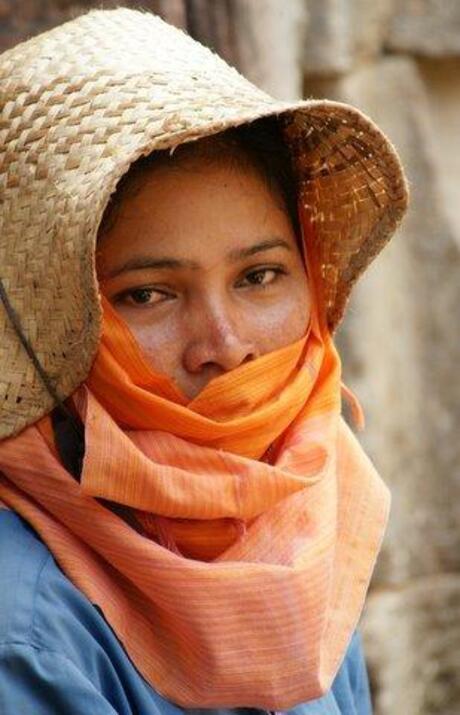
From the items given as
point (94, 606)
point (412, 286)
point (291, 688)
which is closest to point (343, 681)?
point (291, 688)

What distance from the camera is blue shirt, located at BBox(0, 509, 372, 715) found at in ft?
7.29

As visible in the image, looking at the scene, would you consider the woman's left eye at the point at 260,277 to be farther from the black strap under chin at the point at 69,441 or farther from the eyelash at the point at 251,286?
the black strap under chin at the point at 69,441

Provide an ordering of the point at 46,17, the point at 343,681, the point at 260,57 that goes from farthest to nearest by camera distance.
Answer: the point at 260,57, the point at 46,17, the point at 343,681

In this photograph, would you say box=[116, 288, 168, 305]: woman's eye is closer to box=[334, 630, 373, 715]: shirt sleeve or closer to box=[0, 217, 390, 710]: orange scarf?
box=[0, 217, 390, 710]: orange scarf

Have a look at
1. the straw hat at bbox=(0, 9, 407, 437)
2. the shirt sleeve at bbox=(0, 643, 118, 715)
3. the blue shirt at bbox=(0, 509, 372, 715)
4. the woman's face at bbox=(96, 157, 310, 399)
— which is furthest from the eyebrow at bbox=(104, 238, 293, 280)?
the shirt sleeve at bbox=(0, 643, 118, 715)

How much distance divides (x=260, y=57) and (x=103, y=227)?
1.62 metres

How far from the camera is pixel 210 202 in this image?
8.35 ft

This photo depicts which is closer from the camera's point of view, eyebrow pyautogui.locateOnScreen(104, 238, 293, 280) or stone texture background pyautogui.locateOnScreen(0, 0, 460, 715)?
eyebrow pyautogui.locateOnScreen(104, 238, 293, 280)

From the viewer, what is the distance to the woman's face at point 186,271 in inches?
98.8

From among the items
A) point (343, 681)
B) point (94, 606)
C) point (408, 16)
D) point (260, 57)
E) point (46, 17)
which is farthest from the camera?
point (408, 16)

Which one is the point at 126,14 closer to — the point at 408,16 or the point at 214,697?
the point at 214,697

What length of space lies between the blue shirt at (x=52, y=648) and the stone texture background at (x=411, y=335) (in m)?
2.40

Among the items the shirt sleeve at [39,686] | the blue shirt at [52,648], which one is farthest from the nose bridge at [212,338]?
the shirt sleeve at [39,686]

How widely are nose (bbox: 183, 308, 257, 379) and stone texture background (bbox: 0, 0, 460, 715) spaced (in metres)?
2.23
